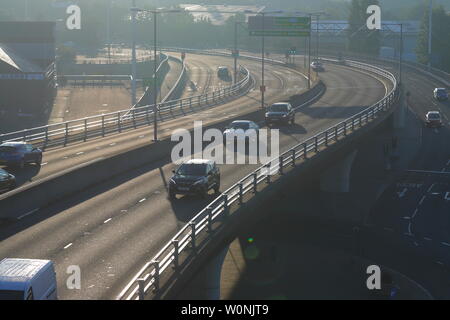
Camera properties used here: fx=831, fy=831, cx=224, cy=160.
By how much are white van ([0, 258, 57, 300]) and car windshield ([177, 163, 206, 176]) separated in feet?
48.8

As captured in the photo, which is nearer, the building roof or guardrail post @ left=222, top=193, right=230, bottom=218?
guardrail post @ left=222, top=193, right=230, bottom=218

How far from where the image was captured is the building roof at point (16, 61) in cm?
9806

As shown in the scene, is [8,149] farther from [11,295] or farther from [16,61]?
[16,61]

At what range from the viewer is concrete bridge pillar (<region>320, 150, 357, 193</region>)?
199 ft

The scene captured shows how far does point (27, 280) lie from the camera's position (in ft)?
59.4

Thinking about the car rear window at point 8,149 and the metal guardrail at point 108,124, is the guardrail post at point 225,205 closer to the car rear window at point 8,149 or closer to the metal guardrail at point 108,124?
the car rear window at point 8,149

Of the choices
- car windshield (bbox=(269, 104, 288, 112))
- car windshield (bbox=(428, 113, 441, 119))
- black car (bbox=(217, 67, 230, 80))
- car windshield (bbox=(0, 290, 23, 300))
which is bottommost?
car windshield (bbox=(428, 113, 441, 119))

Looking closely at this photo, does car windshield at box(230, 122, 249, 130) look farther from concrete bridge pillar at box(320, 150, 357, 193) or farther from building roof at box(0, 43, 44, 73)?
building roof at box(0, 43, 44, 73)

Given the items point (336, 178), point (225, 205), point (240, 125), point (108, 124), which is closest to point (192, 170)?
point (225, 205)

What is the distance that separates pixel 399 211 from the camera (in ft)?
193

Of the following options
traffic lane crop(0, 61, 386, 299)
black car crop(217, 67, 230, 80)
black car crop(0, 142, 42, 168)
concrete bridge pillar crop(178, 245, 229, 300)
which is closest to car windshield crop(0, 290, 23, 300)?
traffic lane crop(0, 61, 386, 299)

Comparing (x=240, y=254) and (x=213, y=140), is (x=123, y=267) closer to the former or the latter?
(x=240, y=254)

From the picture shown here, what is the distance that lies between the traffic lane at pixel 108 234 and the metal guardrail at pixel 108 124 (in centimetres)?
1733

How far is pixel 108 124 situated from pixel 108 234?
3733 cm
